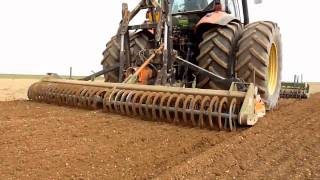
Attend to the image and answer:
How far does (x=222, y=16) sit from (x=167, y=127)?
2.24 m

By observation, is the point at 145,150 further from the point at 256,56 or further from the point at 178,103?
the point at 256,56

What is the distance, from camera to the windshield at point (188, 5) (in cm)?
677

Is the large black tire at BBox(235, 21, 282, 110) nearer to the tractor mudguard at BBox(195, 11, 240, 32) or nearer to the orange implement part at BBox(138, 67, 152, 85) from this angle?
the tractor mudguard at BBox(195, 11, 240, 32)

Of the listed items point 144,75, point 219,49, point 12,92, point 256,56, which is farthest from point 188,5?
point 12,92

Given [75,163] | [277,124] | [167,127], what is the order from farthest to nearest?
[277,124] → [167,127] → [75,163]

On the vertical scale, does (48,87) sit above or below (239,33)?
below

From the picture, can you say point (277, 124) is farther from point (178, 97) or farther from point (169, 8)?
point (169, 8)

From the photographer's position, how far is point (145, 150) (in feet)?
12.0

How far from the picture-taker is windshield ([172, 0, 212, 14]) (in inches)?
266

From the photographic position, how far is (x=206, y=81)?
600cm

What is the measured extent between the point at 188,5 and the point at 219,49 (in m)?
1.66

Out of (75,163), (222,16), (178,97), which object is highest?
(222,16)

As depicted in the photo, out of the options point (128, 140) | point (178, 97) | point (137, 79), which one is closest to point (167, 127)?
point (178, 97)

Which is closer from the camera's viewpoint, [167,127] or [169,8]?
[167,127]
